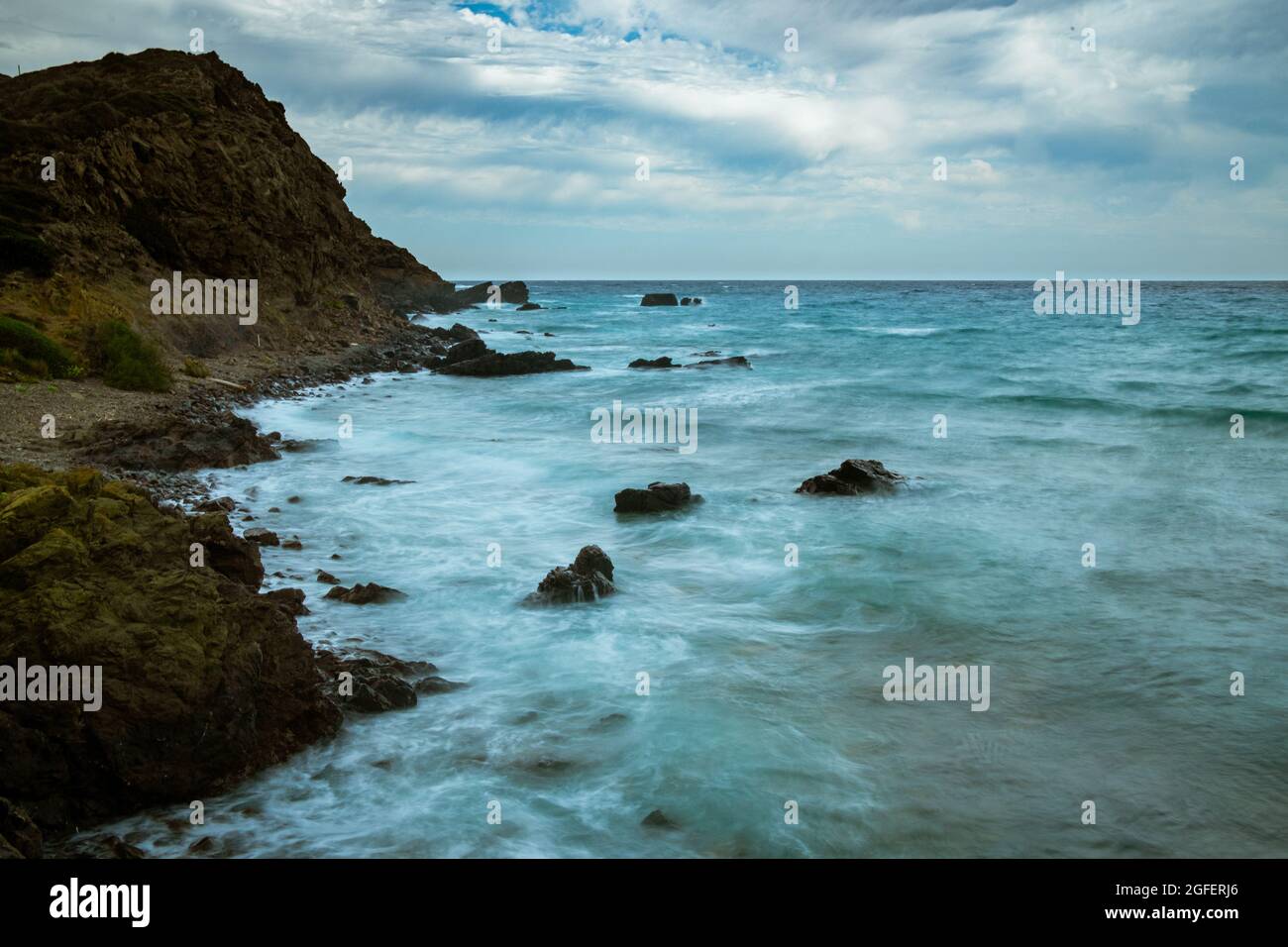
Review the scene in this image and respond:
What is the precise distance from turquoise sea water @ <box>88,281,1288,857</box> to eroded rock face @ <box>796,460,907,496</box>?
415mm

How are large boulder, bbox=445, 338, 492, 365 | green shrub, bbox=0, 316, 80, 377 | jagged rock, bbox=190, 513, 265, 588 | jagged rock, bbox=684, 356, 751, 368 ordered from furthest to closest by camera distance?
1. jagged rock, bbox=684, 356, 751, 368
2. large boulder, bbox=445, 338, 492, 365
3. green shrub, bbox=0, 316, 80, 377
4. jagged rock, bbox=190, 513, 265, 588

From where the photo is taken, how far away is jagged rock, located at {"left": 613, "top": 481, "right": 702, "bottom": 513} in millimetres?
15141

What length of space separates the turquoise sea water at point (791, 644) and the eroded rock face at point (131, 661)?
0.99ft

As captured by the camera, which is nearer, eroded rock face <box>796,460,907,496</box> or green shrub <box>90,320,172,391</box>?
eroded rock face <box>796,460,907,496</box>

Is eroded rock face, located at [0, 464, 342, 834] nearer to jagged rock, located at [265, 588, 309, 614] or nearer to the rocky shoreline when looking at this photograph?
the rocky shoreline

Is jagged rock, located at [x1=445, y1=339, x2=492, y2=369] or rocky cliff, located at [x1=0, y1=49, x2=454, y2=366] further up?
rocky cliff, located at [x1=0, y1=49, x2=454, y2=366]

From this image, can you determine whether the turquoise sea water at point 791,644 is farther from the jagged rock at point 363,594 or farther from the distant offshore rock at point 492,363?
the distant offshore rock at point 492,363

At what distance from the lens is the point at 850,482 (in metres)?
16.6

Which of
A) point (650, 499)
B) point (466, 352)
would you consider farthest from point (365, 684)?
point (466, 352)

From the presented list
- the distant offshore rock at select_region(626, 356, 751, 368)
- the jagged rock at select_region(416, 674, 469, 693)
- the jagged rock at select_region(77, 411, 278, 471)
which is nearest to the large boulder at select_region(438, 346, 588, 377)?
the distant offshore rock at select_region(626, 356, 751, 368)

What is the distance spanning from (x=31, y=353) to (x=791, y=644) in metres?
15.5

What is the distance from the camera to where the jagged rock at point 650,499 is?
1514cm

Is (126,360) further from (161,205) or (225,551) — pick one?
(225,551)
